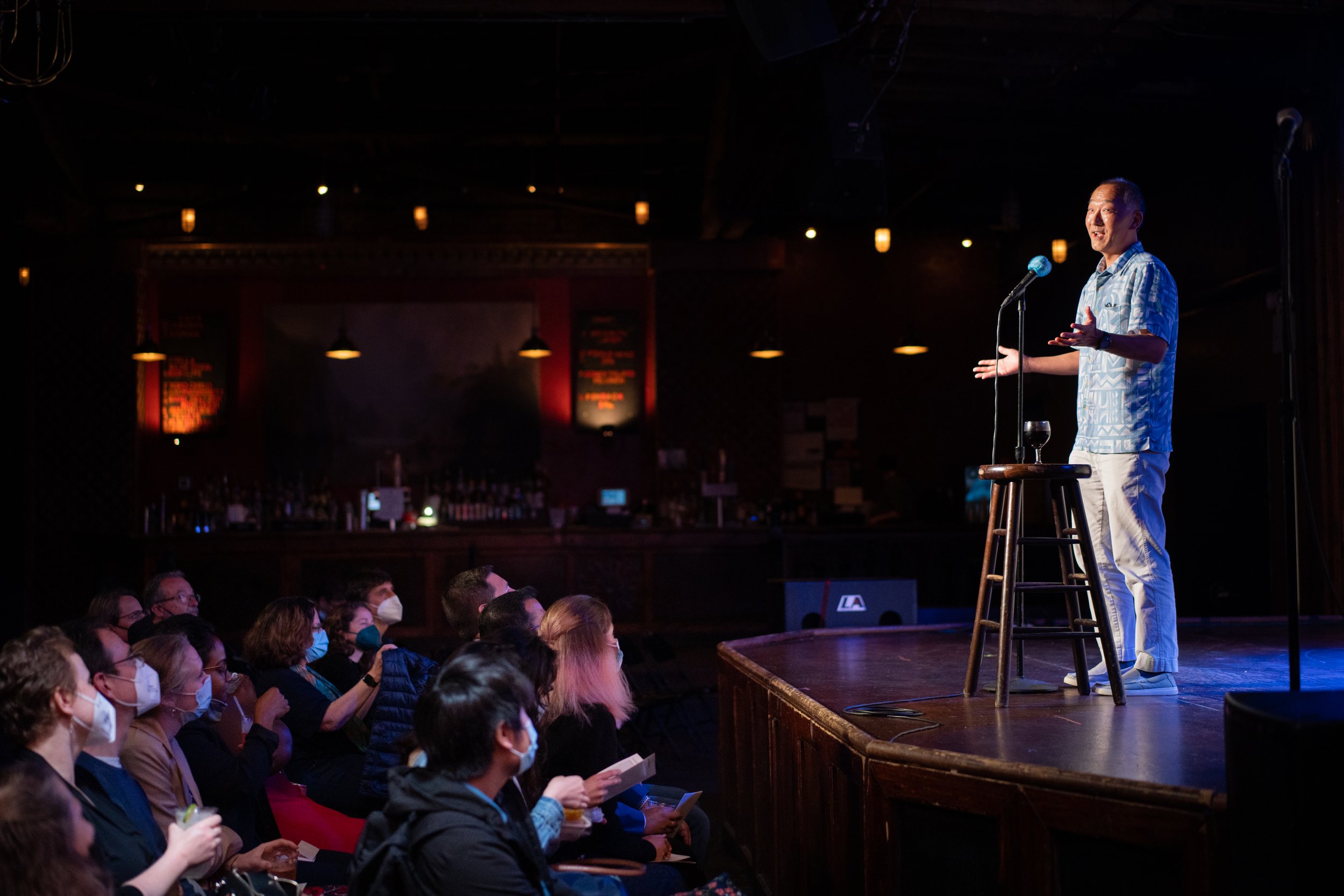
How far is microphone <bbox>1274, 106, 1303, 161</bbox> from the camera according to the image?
2.95m

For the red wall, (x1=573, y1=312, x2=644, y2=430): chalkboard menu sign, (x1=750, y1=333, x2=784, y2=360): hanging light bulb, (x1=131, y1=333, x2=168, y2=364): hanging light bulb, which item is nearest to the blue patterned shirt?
(x1=750, y1=333, x2=784, y2=360): hanging light bulb

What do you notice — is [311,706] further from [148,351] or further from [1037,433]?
[148,351]

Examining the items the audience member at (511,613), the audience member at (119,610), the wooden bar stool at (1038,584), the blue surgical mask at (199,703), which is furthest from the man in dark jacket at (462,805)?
the audience member at (119,610)

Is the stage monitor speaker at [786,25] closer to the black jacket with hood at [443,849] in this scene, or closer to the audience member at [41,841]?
the black jacket with hood at [443,849]

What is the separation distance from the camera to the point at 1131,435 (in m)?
3.36

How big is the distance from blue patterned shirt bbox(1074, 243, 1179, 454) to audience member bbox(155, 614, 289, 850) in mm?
2631

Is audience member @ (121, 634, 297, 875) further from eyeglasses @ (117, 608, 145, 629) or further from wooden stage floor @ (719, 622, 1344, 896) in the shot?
eyeglasses @ (117, 608, 145, 629)

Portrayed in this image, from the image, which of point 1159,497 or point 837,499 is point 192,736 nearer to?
point 1159,497

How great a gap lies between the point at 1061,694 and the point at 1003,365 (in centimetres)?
104

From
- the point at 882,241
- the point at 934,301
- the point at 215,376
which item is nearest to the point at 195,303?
the point at 215,376

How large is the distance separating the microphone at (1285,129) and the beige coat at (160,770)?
3.20 m

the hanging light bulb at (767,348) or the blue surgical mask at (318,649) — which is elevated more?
the hanging light bulb at (767,348)

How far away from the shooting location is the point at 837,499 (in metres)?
11.5

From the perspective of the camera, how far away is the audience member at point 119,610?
444cm
